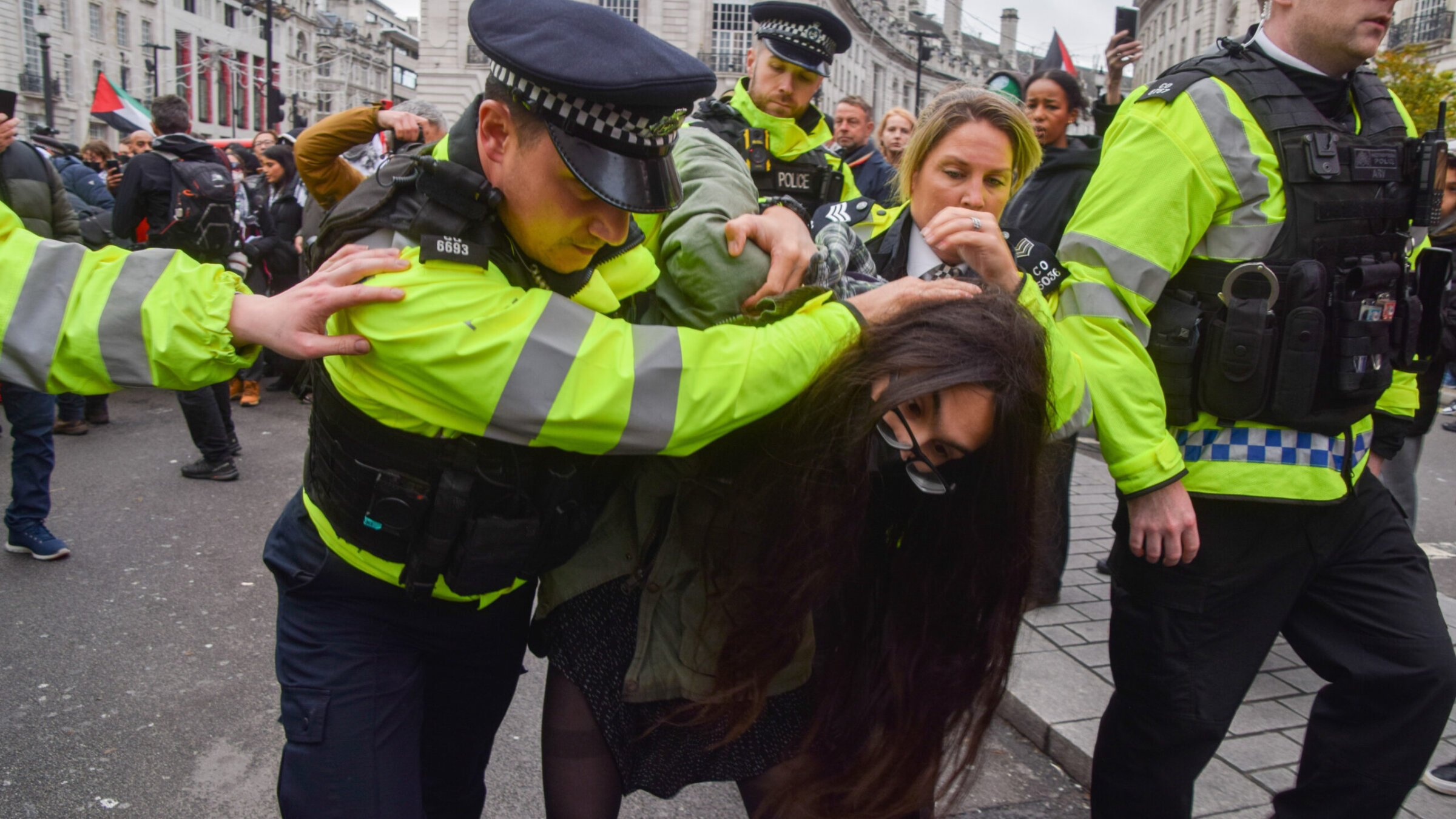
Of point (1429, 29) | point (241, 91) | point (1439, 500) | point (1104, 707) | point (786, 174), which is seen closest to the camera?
point (1104, 707)

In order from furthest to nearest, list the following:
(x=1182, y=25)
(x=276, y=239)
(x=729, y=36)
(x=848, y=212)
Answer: (x=1182, y=25) < (x=729, y=36) < (x=276, y=239) < (x=848, y=212)

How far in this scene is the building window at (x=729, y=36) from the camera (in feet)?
155

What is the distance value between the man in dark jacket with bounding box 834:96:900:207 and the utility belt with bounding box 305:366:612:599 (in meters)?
4.98

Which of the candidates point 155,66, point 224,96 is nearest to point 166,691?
point 155,66

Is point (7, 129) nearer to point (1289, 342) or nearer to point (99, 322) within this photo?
point (99, 322)

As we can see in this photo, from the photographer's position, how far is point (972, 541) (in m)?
1.61

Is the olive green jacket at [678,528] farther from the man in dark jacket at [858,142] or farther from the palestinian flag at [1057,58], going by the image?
the man in dark jacket at [858,142]

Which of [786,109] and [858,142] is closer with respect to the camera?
[786,109]

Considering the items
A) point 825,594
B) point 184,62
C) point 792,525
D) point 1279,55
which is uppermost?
point 184,62

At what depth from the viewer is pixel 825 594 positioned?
1.61 meters

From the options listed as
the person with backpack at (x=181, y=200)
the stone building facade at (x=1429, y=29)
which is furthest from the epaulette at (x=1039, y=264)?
the stone building facade at (x=1429, y=29)

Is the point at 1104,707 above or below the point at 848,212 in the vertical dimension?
below

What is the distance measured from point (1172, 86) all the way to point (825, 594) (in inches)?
55.8

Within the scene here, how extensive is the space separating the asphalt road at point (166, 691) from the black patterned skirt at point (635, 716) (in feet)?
1.16
